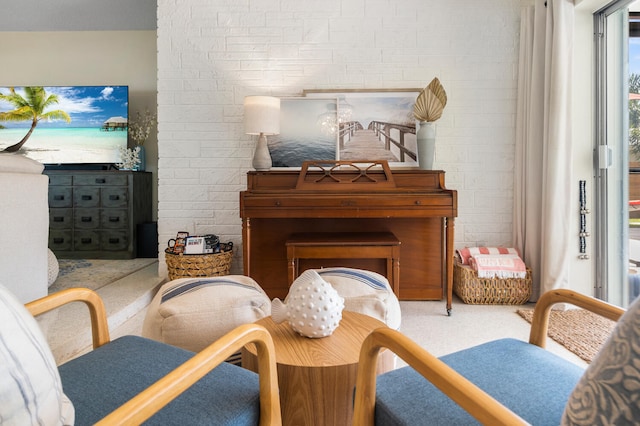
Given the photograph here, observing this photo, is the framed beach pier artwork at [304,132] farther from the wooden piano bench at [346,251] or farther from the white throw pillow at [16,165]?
the white throw pillow at [16,165]

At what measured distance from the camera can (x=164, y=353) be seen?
3.34 feet

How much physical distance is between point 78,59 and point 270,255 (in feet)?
11.7

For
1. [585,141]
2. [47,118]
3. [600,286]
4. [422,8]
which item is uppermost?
[422,8]

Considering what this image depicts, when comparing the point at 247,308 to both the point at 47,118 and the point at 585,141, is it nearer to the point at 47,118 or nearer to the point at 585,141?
the point at 585,141

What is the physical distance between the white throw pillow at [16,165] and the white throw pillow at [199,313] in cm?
89

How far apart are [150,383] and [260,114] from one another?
2203mm

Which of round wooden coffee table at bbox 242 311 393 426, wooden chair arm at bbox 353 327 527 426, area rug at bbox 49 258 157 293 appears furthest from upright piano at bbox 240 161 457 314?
wooden chair arm at bbox 353 327 527 426

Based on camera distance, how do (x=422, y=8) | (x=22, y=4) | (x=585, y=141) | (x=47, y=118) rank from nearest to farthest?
1. (x=585, y=141)
2. (x=422, y=8)
3. (x=22, y=4)
4. (x=47, y=118)

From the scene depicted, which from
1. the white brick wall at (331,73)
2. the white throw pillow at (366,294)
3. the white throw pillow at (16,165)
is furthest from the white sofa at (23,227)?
the white throw pillow at (366,294)

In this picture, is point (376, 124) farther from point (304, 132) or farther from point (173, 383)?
point (173, 383)

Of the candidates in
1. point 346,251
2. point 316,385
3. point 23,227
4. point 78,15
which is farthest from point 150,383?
point 78,15

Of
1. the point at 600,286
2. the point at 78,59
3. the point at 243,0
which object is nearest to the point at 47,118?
the point at 78,59

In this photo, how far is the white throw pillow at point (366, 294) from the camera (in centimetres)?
157

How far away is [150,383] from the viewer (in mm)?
860
